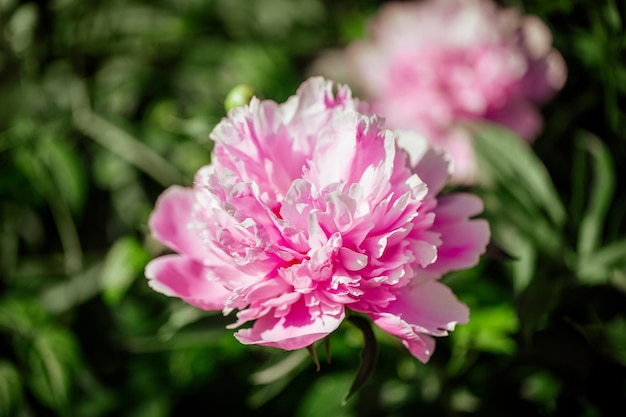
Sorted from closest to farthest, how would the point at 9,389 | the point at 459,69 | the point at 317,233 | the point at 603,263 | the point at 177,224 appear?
the point at 317,233
the point at 177,224
the point at 603,263
the point at 9,389
the point at 459,69

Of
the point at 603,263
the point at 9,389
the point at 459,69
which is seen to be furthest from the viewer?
the point at 459,69

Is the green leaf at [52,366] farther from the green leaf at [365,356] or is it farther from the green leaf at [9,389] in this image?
the green leaf at [365,356]

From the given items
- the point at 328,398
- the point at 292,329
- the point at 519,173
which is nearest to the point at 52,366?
the point at 328,398

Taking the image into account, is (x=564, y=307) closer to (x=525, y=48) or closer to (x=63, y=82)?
(x=525, y=48)

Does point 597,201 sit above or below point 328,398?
above

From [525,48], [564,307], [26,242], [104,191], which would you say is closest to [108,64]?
[104,191]

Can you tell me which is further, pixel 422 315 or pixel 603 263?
pixel 603 263

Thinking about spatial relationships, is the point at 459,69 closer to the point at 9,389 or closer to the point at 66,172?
the point at 66,172
